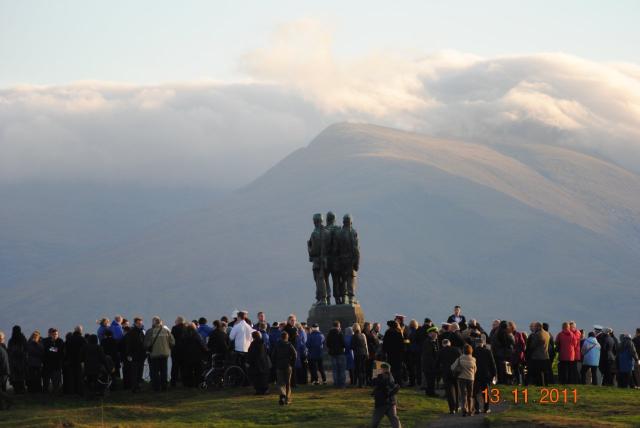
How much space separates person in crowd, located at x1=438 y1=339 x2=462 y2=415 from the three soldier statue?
9693 millimetres

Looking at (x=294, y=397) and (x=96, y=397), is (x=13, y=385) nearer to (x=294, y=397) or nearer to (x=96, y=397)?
(x=96, y=397)

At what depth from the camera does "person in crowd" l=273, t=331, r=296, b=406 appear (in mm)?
30047

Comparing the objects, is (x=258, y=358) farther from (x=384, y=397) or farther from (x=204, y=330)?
(x=384, y=397)

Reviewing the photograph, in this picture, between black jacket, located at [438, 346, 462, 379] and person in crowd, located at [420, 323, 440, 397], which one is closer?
black jacket, located at [438, 346, 462, 379]

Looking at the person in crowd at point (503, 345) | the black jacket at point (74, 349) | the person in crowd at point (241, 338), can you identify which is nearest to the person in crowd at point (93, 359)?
the black jacket at point (74, 349)

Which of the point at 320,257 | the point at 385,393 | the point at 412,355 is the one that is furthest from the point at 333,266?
the point at 385,393

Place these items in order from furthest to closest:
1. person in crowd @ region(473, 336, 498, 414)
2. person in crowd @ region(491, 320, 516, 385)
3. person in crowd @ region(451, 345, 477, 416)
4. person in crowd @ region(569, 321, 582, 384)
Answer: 1. person in crowd @ region(569, 321, 582, 384)
2. person in crowd @ region(491, 320, 516, 385)
3. person in crowd @ region(473, 336, 498, 414)
4. person in crowd @ region(451, 345, 477, 416)

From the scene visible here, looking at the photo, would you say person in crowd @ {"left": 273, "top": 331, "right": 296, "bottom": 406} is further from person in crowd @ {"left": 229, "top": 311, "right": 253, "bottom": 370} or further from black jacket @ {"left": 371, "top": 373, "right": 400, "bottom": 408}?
black jacket @ {"left": 371, "top": 373, "right": 400, "bottom": 408}

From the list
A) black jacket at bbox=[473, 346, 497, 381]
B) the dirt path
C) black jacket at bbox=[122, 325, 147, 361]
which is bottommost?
the dirt path

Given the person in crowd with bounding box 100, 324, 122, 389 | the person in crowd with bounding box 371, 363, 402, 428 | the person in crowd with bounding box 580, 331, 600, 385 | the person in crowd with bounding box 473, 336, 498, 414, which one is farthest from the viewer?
the person in crowd with bounding box 580, 331, 600, 385

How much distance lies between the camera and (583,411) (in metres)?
29.2

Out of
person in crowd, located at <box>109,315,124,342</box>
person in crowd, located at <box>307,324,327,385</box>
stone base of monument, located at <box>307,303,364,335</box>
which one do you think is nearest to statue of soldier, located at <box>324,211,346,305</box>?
stone base of monument, located at <box>307,303,364,335</box>

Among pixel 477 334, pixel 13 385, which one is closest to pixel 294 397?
pixel 477 334

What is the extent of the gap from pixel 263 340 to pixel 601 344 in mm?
9216
